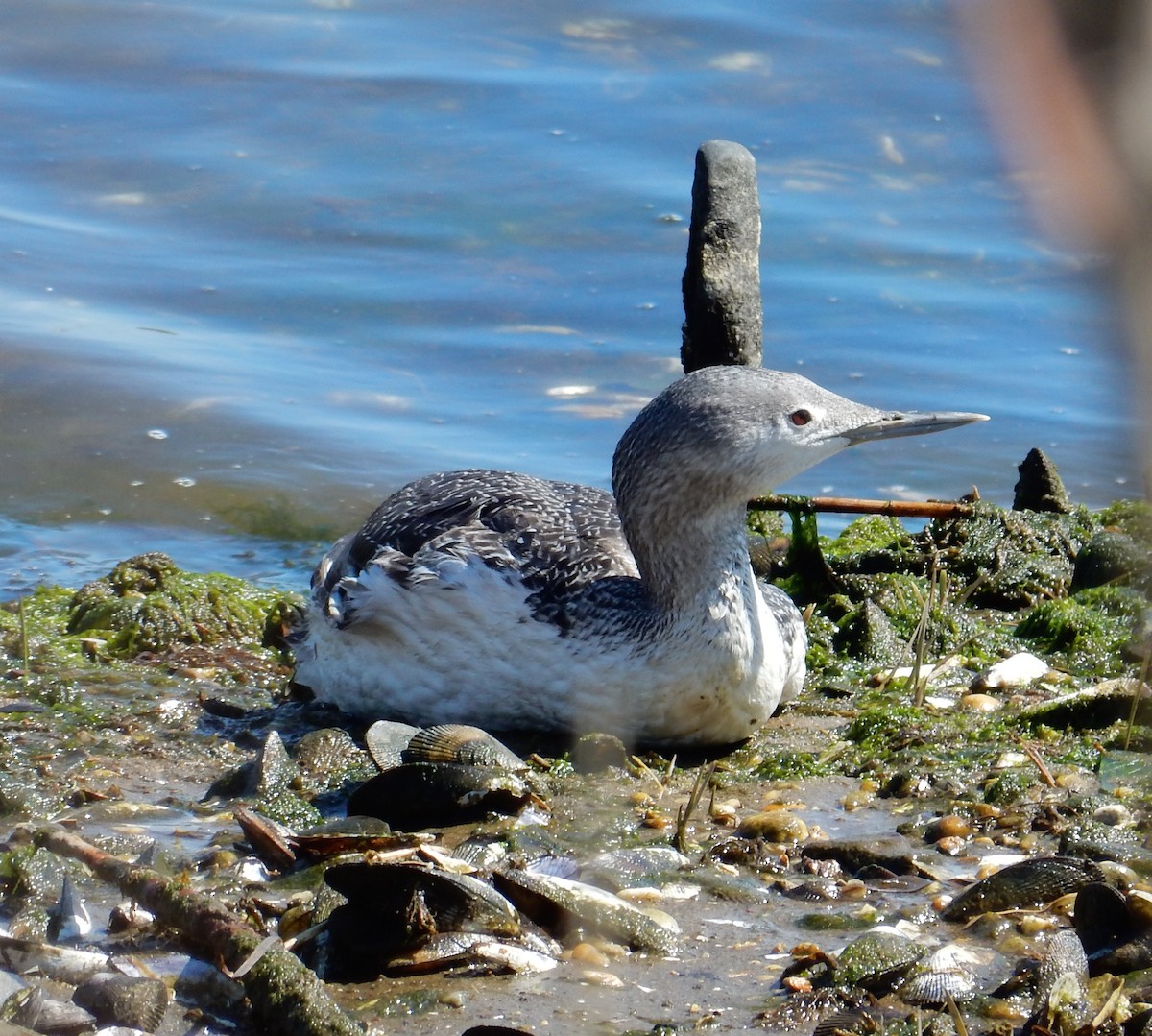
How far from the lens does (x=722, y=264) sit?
7281 mm

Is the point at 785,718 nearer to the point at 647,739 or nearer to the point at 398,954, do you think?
the point at 647,739

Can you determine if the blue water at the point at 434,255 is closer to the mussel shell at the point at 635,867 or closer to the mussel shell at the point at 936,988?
the mussel shell at the point at 635,867

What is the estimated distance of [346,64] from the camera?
15.6 metres

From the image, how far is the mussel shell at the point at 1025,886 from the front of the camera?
3.87 m

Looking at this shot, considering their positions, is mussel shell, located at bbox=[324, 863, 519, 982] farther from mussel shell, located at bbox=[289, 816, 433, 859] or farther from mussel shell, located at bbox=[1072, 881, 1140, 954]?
mussel shell, located at bbox=[1072, 881, 1140, 954]

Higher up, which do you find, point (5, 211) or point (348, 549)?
point (5, 211)

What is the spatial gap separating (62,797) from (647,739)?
1896 mm

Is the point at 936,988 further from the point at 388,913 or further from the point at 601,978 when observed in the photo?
the point at 388,913

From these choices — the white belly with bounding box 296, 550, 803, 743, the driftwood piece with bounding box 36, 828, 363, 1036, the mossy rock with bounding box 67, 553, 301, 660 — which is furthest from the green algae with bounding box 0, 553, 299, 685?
the driftwood piece with bounding box 36, 828, 363, 1036

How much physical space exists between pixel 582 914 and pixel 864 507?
3.28 m

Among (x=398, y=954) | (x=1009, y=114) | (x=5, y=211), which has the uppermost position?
(x=5, y=211)

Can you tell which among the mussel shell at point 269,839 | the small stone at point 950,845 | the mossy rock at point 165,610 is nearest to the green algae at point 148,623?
the mossy rock at point 165,610

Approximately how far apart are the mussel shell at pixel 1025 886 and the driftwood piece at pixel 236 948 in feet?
5.05

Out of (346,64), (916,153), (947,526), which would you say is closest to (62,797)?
(947,526)
